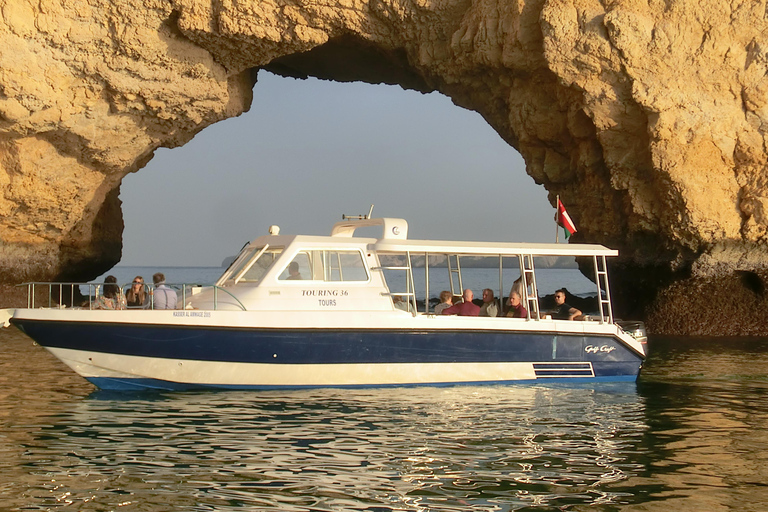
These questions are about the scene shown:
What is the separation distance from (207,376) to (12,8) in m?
12.2

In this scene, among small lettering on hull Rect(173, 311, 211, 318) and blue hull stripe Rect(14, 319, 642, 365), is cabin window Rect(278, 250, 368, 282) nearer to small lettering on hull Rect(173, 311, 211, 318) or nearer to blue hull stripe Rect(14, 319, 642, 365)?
blue hull stripe Rect(14, 319, 642, 365)

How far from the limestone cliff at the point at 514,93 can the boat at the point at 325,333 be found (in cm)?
866

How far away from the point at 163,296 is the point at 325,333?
85.4 inches

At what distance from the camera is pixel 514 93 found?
74.7 ft

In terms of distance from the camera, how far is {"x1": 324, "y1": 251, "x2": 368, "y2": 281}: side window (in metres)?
11.4

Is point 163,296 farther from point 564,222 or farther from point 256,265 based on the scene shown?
point 564,222

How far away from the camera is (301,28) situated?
20.9 metres

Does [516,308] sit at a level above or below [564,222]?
below

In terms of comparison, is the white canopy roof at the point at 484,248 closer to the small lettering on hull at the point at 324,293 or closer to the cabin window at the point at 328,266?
the cabin window at the point at 328,266

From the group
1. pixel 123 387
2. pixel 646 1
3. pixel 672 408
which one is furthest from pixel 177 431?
pixel 646 1

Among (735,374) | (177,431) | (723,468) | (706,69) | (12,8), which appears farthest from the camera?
(706,69)

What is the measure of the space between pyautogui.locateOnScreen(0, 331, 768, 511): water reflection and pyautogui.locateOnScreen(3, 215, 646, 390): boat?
28 centimetres

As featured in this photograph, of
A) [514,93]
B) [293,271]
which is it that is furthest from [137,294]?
[514,93]

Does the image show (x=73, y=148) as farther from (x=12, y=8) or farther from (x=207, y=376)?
(x=207, y=376)
